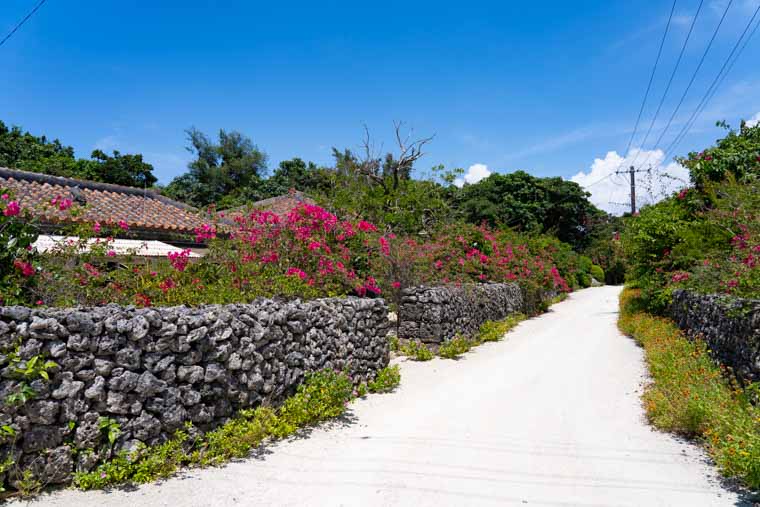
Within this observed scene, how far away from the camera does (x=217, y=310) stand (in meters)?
5.48

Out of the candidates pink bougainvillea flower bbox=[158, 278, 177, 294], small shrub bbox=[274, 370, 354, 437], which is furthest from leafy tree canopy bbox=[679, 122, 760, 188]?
pink bougainvillea flower bbox=[158, 278, 177, 294]

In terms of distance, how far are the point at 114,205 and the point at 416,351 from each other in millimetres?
9979

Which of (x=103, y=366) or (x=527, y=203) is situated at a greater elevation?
(x=527, y=203)

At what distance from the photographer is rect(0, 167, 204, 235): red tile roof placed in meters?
12.9

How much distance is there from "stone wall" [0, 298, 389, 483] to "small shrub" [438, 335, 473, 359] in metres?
5.65

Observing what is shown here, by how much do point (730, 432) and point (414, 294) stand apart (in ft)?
25.5

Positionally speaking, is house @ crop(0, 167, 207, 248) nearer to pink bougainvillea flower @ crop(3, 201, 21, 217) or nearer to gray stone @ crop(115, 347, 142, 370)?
pink bougainvillea flower @ crop(3, 201, 21, 217)

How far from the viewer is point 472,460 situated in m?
5.18

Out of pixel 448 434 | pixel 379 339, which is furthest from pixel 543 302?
pixel 448 434

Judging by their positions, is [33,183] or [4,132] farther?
[4,132]

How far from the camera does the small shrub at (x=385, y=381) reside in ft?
26.5

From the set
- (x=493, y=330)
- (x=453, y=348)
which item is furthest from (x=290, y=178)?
(x=453, y=348)

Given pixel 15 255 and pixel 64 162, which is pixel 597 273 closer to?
pixel 64 162

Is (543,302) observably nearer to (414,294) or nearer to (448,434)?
(414,294)
